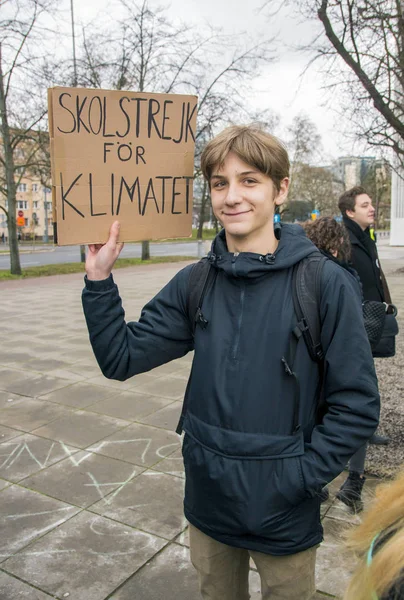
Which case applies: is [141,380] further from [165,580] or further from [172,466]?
[165,580]

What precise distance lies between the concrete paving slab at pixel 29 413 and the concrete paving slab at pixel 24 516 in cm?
117

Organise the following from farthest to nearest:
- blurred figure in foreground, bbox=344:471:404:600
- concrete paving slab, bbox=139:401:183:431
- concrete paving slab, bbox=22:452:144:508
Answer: concrete paving slab, bbox=139:401:183:431, concrete paving slab, bbox=22:452:144:508, blurred figure in foreground, bbox=344:471:404:600

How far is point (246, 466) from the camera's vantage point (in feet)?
5.24

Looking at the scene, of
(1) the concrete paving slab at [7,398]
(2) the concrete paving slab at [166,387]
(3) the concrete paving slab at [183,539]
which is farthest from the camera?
(2) the concrete paving slab at [166,387]

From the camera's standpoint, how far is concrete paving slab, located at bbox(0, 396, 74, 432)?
474 cm

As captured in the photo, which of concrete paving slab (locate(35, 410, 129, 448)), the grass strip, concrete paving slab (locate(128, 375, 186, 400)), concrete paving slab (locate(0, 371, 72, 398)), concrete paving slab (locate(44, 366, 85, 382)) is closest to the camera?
concrete paving slab (locate(35, 410, 129, 448))

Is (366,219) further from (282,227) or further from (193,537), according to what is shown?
(193,537)

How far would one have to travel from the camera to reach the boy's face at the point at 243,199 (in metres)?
1.67

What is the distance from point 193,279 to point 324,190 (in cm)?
6029

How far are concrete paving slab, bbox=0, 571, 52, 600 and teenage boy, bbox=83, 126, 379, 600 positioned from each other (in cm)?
119

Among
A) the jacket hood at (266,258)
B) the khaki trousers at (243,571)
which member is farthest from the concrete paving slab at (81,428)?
the jacket hood at (266,258)

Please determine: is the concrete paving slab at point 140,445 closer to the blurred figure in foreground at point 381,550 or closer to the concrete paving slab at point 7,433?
the concrete paving slab at point 7,433

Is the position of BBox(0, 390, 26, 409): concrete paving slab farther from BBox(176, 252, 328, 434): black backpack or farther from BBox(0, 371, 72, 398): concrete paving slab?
BBox(176, 252, 328, 434): black backpack

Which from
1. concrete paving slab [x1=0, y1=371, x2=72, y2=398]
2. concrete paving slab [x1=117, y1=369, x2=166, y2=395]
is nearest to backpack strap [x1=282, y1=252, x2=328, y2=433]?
concrete paving slab [x1=117, y1=369, x2=166, y2=395]
